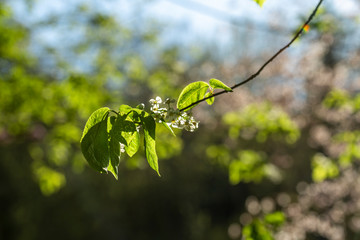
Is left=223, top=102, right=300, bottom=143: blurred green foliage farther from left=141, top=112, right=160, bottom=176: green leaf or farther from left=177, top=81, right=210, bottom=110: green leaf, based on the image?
left=141, top=112, right=160, bottom=176: green leaf

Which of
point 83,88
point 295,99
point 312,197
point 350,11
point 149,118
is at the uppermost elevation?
point 149,118

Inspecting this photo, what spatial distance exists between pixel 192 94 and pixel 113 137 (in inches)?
9.2

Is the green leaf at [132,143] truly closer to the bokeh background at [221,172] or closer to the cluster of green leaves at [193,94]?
the cluster of green leaves at [193,94]

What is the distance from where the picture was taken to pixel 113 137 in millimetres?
834

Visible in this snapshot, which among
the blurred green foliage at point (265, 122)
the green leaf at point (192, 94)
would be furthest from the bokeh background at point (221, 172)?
the green leaf at point (192, 94)

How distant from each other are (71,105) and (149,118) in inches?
119

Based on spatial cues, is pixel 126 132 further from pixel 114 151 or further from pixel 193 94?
pixel 193 94

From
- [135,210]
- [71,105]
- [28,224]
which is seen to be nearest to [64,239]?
[28,224]

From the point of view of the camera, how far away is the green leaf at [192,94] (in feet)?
2.99

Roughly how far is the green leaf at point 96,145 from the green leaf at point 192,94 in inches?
8.0

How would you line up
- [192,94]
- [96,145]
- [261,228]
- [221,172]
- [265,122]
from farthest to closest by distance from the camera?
[221,172] < [265,122] < [261,228] < [192,94] < [96,145]

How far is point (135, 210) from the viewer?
10562mm

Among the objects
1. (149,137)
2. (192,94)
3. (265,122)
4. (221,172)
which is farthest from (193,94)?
(221,172)

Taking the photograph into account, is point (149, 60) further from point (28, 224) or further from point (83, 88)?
Answer: point (83, 88)
